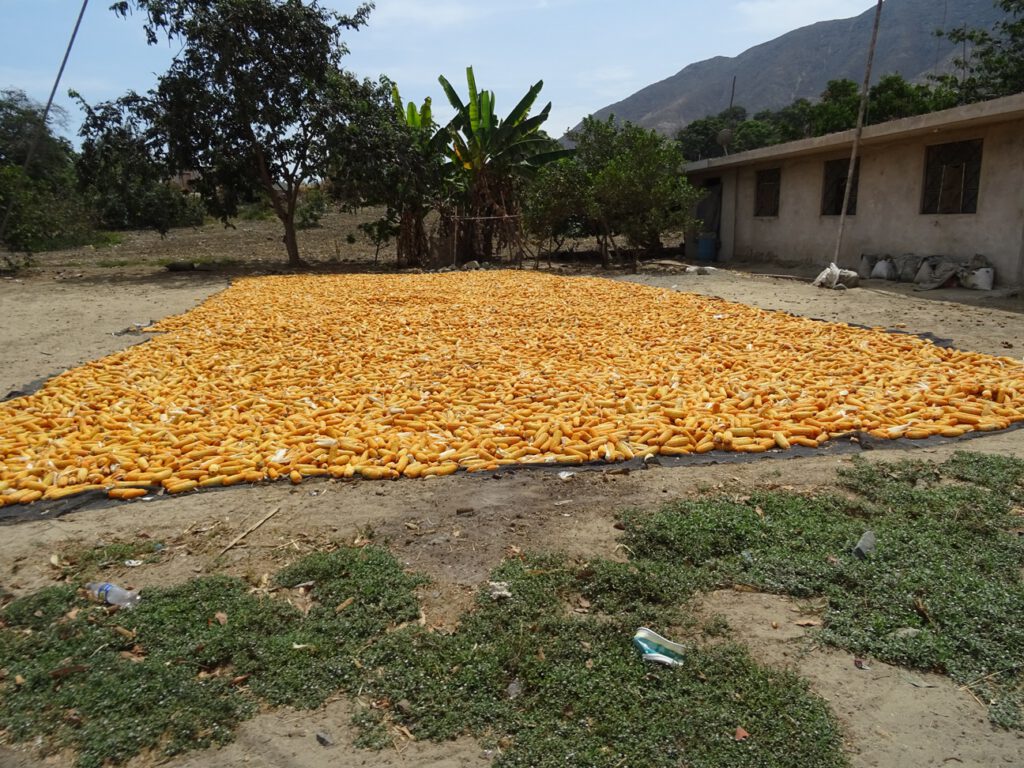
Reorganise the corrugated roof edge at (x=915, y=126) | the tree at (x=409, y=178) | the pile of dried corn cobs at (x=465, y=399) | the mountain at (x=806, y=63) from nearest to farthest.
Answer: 1. the pile of dried corn cobs at (x=465, y=399)
2. the corrugated roof edge at (x=915, y=126)
3. the tree at (x=409, y=178)
4. the mountain at (x=806, y=63)

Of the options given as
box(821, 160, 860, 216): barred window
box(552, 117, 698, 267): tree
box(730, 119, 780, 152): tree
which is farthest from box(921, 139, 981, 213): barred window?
box(730, 119, 780, 152): tree

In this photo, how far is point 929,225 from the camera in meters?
12.6

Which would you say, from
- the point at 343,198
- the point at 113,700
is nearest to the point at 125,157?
the point at 343,198

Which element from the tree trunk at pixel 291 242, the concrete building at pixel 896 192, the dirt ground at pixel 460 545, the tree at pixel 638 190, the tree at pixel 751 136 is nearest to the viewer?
the dirt ground at pixel 460 545

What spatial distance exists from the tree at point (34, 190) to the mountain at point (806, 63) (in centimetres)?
5902

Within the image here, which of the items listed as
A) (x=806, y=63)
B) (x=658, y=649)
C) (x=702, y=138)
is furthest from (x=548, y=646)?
(x=806, y=63)

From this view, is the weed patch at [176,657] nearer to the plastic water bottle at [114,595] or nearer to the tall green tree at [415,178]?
the plastic water bottle at [114,595]

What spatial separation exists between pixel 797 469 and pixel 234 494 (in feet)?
9.71

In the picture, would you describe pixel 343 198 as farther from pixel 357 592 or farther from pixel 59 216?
pixel 357 592

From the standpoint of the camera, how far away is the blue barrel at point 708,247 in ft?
63.6

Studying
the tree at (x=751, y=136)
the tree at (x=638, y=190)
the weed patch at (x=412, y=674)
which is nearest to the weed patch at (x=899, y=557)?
the weed patch at (x=412, y=674)

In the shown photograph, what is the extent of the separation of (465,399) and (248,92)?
46.9 ft

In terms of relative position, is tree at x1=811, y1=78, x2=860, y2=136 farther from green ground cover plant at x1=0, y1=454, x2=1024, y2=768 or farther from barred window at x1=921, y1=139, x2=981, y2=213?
green ground cover plant at x1=0, y1=454, x2=1024, y2=768

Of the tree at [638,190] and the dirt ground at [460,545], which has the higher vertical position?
the tree at [638,190]
